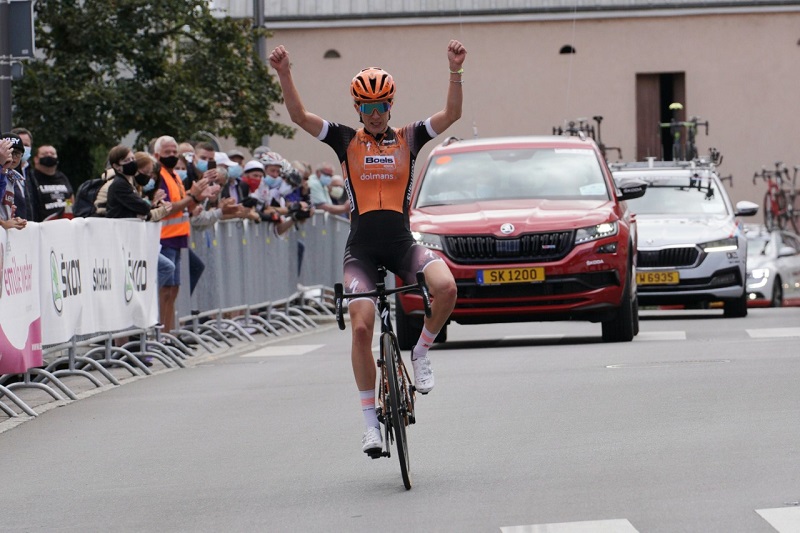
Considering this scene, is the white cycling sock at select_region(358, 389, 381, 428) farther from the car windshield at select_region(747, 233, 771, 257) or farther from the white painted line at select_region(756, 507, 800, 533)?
the car windshield at select_region(747, 233, 771, 257)

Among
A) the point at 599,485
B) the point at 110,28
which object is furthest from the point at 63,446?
the point at 110,28

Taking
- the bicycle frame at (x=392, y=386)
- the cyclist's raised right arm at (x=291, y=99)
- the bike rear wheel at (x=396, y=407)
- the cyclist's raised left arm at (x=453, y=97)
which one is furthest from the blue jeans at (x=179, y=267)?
the bike rear wheel at (x=396, y=407)

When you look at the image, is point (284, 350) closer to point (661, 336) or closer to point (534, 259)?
point (534, 259)

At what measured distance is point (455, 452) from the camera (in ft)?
32.1

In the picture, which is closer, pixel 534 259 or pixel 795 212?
pixel 534 259

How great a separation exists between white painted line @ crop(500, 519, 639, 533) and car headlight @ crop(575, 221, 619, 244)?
9274 mm

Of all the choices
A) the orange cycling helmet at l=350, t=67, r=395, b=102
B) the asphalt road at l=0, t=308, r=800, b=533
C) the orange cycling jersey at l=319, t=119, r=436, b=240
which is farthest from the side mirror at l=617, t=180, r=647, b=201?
the orange cycling helmet at l=350, t=67, r=395, b=102

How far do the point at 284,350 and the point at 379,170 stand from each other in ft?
30.2

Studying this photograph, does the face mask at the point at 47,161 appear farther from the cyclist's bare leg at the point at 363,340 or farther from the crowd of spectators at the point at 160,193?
the cyclist's bare leg at the point at 363,340

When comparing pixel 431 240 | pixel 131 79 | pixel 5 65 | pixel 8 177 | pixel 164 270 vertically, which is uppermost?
pixel 131 79

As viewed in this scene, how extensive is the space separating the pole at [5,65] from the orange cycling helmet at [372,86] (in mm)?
7617

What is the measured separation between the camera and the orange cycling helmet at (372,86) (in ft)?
30.8

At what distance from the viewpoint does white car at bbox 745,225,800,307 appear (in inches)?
1104

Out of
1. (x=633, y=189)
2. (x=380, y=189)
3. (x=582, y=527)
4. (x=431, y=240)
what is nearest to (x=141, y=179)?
(x=431, y=240)
